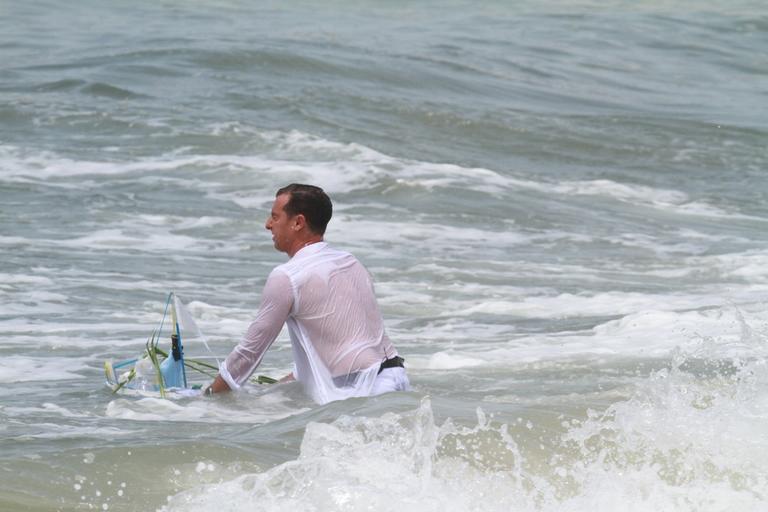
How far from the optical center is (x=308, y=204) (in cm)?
575

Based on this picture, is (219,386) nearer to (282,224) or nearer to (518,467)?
(282,224)

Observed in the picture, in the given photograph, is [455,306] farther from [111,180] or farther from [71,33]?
[71,33]

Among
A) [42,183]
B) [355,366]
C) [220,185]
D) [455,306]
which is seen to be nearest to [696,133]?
[220,185]

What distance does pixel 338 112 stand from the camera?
17.8 meters

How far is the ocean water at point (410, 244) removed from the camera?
4879 mm

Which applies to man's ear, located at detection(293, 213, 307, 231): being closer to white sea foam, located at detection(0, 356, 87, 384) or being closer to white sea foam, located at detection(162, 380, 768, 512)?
white sea foam, located at detection(162, 380, 768, 512)

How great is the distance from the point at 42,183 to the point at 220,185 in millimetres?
1668

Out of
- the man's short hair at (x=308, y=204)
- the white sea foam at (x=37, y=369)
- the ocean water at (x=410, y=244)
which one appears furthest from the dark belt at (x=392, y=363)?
the white sea foam at (x=37, y=369)

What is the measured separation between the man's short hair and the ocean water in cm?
75

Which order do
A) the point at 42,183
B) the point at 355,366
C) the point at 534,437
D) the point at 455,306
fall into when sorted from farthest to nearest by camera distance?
the point at 42,183, the point at 455,306, the point at 355,366, the point at 534,437

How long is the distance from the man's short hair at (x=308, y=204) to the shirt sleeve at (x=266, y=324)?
0.25 metres

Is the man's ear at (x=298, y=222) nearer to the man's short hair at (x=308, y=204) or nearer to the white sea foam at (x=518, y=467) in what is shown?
the man's short hair at (x=308, y=204)

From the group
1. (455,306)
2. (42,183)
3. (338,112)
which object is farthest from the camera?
(338,112)

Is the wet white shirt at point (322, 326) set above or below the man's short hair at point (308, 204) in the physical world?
below
